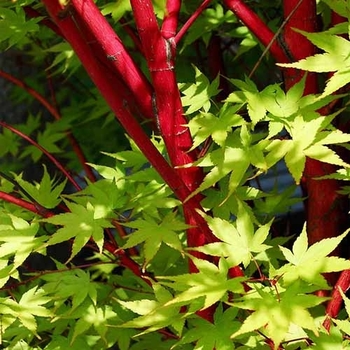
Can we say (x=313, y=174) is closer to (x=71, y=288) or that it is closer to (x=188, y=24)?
(x=188, y=24)

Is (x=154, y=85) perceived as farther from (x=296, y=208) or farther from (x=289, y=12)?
(x=296, y=208)

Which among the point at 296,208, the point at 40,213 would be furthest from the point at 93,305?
the point at 296,208

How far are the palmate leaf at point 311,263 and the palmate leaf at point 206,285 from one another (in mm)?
75

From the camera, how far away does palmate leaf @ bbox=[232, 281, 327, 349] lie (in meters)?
0.99

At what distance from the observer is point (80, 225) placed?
1.21m

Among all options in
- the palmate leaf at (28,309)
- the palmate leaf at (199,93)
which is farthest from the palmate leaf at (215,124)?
the palmate leaf at (28,309)

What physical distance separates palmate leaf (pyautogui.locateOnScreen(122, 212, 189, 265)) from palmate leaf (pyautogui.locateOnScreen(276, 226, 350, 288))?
0.60ft

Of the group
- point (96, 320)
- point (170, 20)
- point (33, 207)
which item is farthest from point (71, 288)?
point (170, 20)

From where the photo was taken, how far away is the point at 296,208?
106 inches

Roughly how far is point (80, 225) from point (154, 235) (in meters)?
0.13

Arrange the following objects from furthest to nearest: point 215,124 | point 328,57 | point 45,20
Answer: point 45,20, point 215,124, point 328,57

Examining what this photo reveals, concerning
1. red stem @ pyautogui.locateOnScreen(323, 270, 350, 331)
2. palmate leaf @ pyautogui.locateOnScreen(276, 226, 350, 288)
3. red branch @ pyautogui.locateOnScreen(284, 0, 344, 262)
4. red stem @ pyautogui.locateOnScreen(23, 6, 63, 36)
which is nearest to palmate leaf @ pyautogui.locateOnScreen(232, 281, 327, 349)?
palmate leaf @ pyautogui.locateOnScreen(276, 226, 350, 288)

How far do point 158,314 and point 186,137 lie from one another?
284 millimetres

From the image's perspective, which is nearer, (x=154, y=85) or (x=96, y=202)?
(x=154, y=85)
